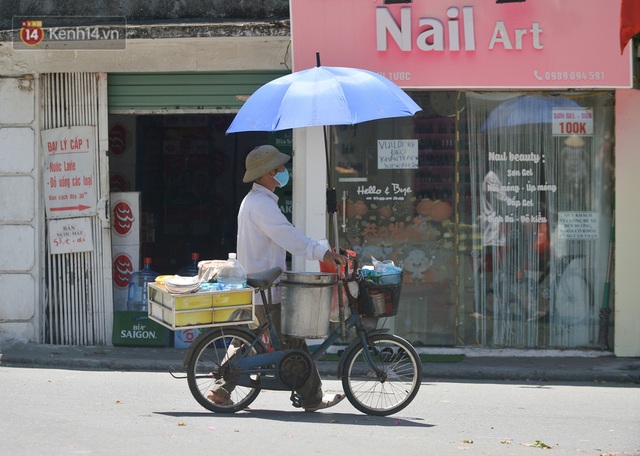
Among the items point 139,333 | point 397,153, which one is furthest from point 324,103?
point 139,333

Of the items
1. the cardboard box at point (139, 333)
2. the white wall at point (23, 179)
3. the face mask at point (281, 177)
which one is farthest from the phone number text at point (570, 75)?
the cardboard box at point (139, 333)

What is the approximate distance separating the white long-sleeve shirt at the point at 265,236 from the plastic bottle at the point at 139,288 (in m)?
5.05

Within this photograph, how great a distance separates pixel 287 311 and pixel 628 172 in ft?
18.2

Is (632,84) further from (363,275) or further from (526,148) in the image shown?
(363,275)

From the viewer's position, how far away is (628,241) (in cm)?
1180

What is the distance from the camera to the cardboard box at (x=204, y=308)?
749 cm

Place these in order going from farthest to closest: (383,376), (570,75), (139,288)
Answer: (139,288) → (570,75) → (383,376)

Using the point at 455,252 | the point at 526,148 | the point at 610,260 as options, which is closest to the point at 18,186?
the point at 455,252

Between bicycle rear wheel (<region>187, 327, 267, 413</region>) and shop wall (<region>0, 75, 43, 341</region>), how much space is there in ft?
17.7

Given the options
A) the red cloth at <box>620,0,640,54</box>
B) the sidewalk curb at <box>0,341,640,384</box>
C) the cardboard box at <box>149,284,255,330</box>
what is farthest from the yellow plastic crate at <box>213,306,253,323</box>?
the red cloth at <box>620,0,640,54</box>

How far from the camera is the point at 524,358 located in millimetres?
11797

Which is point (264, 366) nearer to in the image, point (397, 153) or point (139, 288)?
point (397, 153)

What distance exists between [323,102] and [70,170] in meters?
5.40

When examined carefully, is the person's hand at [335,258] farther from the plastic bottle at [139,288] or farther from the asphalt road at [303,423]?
the plastic bottle at [139,288]
